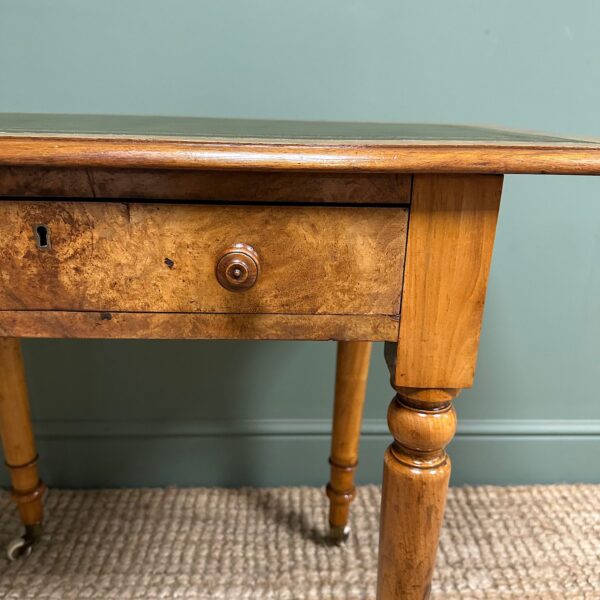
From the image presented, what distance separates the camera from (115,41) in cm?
83

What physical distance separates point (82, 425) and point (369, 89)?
0.74 metres

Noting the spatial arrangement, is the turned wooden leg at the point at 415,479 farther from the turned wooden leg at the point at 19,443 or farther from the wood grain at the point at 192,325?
the turned wooden leg at the point at 19,443

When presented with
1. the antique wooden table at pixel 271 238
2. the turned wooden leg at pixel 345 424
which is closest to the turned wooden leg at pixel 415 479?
the antique wooden table at pixel 271 238

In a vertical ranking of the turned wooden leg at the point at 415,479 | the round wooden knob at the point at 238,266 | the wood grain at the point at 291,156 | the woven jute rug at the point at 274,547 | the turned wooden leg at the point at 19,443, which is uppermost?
the wood grain at the point at 291,156

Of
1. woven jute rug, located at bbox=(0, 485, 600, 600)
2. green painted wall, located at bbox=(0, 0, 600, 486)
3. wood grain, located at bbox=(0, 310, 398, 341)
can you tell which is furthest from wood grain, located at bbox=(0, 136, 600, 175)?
woven jute rug, located at bbox=(0, 485, 600, 600)

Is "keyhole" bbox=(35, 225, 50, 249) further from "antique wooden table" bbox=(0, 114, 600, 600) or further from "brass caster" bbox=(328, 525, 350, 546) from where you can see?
"brass caster" bbox=(328, 525, 350, 546)

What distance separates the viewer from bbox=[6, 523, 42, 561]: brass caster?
856 millimetres

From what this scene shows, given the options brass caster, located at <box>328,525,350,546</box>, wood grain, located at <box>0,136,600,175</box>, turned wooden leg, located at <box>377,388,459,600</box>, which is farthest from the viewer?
brass caster, located at <box>328,525,350,546</box>

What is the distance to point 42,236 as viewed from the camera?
1.42 ft

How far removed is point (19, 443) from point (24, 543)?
0.57 ft

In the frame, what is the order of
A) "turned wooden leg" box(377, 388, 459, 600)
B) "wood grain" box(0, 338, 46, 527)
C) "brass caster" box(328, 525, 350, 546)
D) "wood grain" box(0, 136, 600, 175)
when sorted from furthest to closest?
1. "brass caster" box(328, 525, 350, 546)
2. "wood grain" box(0, 338, 46, 527)
3. "turned wooden leg" box(377, 388, 459, 600)
4. "wood grain" box(0, 136, 600, 175)

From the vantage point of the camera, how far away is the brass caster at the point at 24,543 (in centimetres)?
86

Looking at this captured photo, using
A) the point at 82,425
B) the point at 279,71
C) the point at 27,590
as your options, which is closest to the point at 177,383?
the point at 82,425

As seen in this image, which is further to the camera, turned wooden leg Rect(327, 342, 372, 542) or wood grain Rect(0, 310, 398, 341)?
turned wooden leg Rect(327, 342, 372, 542)
